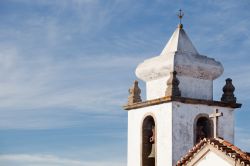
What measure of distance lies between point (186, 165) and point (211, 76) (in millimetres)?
4968

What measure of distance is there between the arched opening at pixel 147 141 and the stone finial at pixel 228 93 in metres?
2.46

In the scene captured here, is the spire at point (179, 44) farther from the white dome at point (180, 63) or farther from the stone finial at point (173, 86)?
the stone finial at point (173, 86)

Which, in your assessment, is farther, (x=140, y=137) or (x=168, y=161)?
(x=140, y=137)

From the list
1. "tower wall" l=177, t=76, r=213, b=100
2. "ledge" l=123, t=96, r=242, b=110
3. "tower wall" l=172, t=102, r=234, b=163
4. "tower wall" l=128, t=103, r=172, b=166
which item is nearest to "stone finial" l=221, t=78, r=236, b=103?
"ledge" l=123, t=96, r=242, b=110

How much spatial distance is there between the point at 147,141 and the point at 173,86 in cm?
244

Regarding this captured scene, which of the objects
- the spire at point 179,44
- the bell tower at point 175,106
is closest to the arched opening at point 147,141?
the bell tower at point 175,106

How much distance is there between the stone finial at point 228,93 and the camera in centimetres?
2508

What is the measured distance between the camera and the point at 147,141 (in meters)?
25.3

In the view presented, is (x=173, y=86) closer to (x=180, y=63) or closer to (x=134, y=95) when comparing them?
(x=180, y=63)

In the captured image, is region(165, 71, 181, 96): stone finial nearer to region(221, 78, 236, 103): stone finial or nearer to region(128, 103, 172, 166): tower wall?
region(128, 103, 172, 166): tower wall

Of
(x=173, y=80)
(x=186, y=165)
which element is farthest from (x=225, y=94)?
(x=186, y=165)

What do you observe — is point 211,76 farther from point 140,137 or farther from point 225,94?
point 140,137

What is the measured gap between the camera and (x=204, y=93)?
2492 cm

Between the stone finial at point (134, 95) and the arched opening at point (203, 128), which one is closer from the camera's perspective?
the arched opening at point (203, 128)
